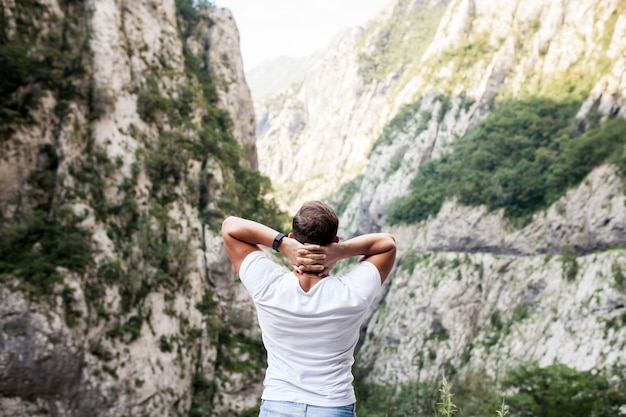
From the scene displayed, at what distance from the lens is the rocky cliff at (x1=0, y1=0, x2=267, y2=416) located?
18672 mm

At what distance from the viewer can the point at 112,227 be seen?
23.2m

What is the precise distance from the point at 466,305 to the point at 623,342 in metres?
18.9

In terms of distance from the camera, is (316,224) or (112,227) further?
(112,227)

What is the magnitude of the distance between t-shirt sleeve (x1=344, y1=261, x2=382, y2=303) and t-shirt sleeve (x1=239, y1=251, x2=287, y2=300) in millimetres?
402

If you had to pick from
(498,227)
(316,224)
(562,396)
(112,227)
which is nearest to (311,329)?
(316,224)

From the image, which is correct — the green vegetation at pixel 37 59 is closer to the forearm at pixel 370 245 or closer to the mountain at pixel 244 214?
the mountain at pixel 244 214

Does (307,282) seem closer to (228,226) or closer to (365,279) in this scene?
(365,279)

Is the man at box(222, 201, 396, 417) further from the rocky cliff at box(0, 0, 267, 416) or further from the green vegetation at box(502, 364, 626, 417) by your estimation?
the green vegetation at box(502, 364, 626, 417)

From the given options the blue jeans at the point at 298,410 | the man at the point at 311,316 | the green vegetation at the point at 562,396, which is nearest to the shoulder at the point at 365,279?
the man at the point at 311,316

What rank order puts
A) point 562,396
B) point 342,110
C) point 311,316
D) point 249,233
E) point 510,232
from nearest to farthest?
point 311,316 < point 249,233 < point 562,396 < point 510,232 < point 342,110

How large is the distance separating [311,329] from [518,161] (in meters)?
60.1

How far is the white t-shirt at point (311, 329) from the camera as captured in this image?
7.95 ft

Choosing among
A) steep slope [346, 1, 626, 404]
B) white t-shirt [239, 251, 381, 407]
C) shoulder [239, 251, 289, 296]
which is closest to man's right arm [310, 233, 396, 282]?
white t-shirt [239, 251, 381, 407]

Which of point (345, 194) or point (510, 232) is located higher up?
point (345, 194)
